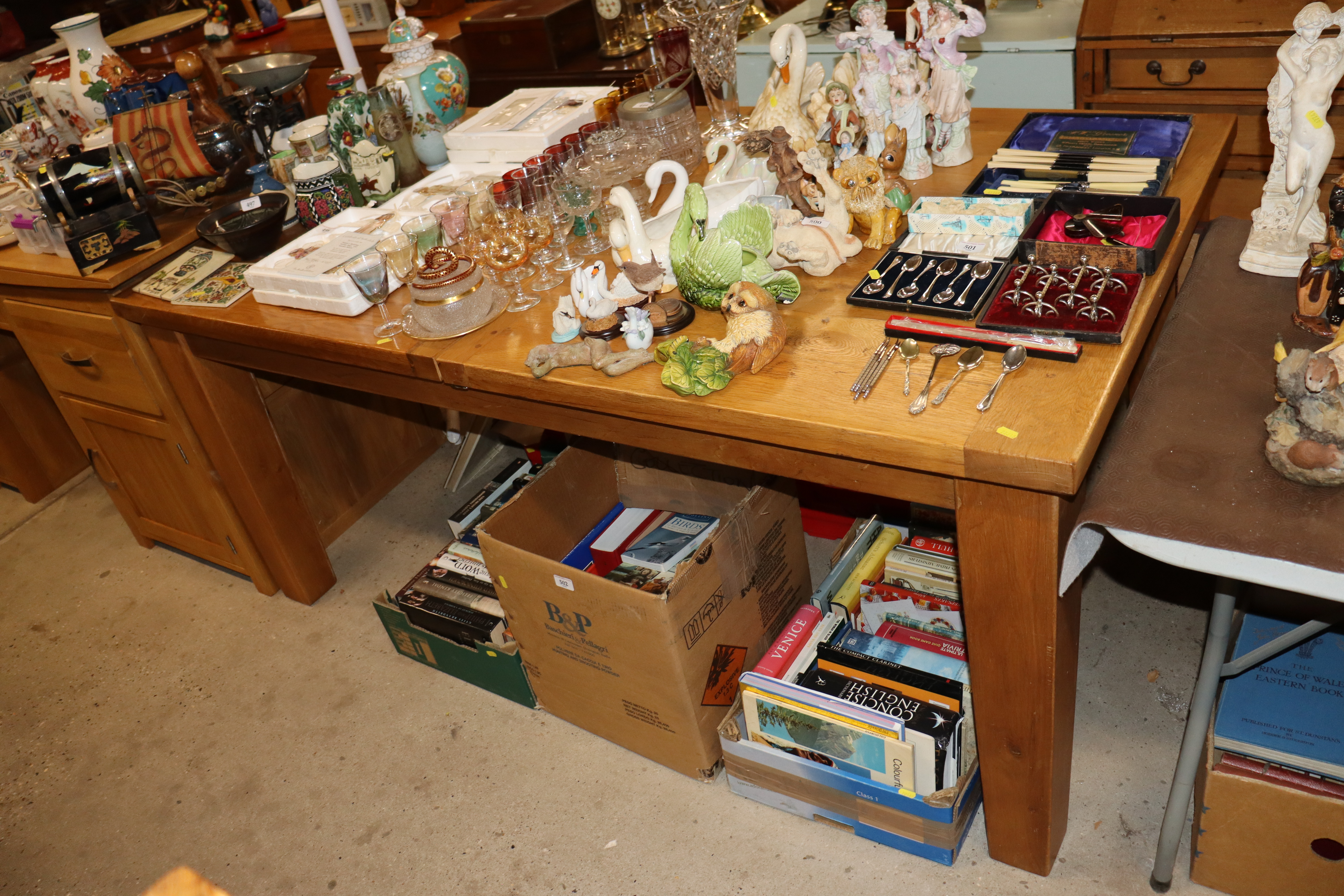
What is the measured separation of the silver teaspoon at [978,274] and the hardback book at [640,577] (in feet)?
2.40

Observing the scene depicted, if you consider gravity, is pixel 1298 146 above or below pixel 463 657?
above

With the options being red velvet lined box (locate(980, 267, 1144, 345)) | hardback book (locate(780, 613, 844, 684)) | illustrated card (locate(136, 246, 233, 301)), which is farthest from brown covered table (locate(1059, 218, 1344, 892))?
illustrated card (locate(136, 246, 233, 301))

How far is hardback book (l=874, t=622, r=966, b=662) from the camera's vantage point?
1.75 m

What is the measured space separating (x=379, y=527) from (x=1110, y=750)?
1915 millimetres

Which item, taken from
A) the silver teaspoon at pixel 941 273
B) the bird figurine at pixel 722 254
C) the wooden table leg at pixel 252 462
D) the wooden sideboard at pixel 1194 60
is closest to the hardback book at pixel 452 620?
the wooden table leg at pixel 252 462

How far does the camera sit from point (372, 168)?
6.93ft

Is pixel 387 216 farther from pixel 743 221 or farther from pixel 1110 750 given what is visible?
pixel 1110 750

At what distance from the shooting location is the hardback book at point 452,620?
202 centimetres

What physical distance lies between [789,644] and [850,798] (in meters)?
0.28

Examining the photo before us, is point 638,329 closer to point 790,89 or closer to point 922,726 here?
point 790,89

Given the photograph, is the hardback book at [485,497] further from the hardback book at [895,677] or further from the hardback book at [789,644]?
the hardback book at [895,677]

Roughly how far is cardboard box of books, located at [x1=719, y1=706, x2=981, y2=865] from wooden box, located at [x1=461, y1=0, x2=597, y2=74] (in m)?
2.54

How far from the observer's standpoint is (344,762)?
6.69 feet

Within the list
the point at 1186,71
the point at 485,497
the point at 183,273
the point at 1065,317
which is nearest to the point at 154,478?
the point at 183,273
